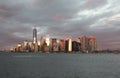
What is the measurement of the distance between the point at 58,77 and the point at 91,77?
36.4 ft

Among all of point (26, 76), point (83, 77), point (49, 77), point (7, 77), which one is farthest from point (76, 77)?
point (7, 77)

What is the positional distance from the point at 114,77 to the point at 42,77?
961 inches

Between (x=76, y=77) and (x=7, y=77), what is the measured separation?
23555mm

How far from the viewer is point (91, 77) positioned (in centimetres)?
8925

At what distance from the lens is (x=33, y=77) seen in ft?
293

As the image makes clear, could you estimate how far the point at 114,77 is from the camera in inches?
3568

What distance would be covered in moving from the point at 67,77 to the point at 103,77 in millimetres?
12540

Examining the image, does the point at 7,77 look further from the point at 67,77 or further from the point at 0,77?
the point at 67,77

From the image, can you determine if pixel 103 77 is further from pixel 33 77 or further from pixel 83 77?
pixel 33 77

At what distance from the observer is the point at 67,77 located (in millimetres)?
88625

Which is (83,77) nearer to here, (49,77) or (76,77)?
(76,77)

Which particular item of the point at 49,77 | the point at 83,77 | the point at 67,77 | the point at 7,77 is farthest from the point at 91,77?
the point at 7,77

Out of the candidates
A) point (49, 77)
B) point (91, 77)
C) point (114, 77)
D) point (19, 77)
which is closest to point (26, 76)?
point (19, 77)

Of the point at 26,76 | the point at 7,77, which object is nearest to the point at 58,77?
the point at 26,76
